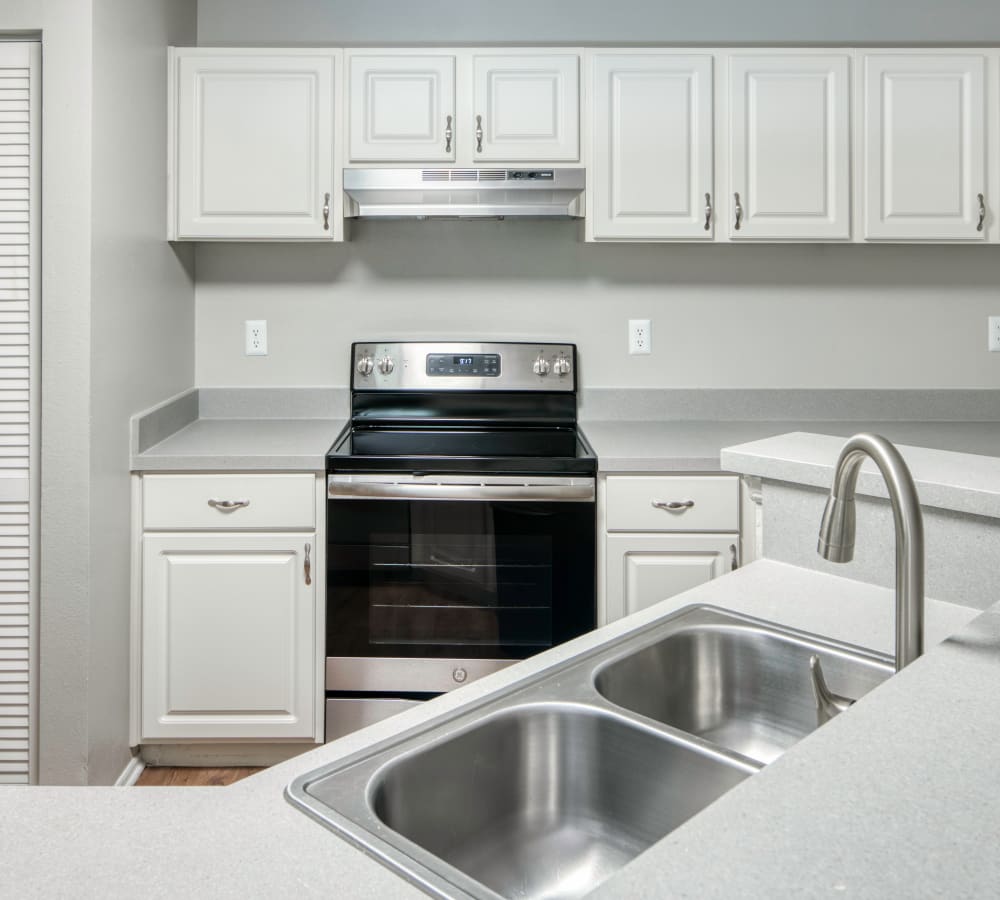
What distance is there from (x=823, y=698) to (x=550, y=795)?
1.25 feet

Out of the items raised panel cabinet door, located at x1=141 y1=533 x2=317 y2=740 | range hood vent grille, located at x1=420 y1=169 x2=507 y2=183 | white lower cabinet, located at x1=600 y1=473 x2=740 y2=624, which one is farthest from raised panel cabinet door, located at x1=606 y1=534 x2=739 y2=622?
range hood vent grille, located at x1=420 y1=169 x2=507 y2=183

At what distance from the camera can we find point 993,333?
2.98m

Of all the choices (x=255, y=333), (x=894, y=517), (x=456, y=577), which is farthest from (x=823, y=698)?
(x=255, y=333)

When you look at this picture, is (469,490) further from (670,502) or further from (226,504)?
(226,504)

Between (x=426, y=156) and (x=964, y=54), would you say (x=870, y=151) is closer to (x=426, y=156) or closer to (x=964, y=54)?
(x=964, y=54)

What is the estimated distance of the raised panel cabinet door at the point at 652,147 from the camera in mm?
2586

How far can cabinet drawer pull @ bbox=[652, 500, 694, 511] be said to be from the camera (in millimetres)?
2346

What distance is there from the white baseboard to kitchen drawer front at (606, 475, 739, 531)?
55.9 inches

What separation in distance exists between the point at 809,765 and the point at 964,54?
266 centimetres

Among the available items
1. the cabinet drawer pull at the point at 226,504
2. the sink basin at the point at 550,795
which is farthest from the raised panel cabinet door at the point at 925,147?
the sink basin at the point at 550,795

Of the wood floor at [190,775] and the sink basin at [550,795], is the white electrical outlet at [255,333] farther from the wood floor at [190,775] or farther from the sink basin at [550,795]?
the sink basin at [550,795]

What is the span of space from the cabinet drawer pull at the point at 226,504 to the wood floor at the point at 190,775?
707mm

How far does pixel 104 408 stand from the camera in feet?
6.96

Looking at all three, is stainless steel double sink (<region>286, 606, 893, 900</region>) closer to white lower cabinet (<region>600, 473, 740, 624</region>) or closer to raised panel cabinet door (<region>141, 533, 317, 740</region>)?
white lower cabinet (<region>600, 473, 740, 624</region>)
